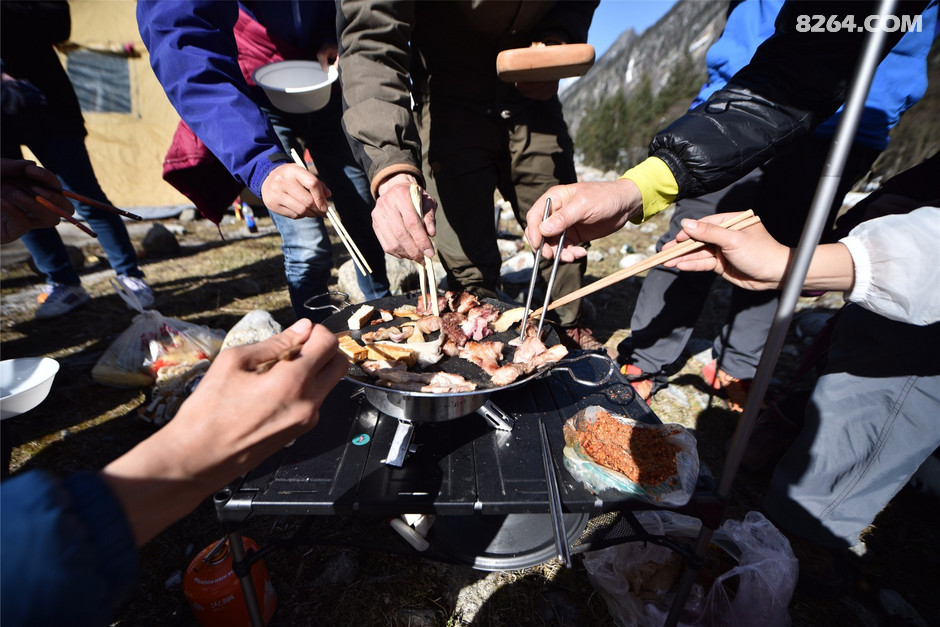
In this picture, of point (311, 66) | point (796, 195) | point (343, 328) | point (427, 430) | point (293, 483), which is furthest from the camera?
point (311, 66)

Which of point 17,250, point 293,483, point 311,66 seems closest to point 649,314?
point 293,483

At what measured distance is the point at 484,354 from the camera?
7.23 ft

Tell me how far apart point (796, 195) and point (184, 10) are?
450cm

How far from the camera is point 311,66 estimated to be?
321 centimetres

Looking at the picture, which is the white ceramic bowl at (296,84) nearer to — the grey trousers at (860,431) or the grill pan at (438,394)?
the grill pan at (438,394)

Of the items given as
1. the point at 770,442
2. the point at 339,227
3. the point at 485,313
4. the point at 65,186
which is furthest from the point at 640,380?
the point at 65,186

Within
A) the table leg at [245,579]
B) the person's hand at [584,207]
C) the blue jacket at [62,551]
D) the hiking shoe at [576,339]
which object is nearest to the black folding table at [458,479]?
the table leg at [245,579]

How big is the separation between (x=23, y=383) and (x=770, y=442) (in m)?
5.25

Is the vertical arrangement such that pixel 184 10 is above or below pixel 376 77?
above

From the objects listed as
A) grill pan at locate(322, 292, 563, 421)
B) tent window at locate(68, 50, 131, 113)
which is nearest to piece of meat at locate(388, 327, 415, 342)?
grill pan at locate(322, 292, 563, 421)

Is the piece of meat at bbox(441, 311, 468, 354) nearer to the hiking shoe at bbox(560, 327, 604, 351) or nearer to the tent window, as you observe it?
the hiking shoe at bbox(560, 327, 604, 351)

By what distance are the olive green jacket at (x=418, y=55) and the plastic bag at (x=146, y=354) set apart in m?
2.49

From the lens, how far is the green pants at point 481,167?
10.2ft

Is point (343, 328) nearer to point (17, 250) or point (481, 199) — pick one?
point (481, 199)
